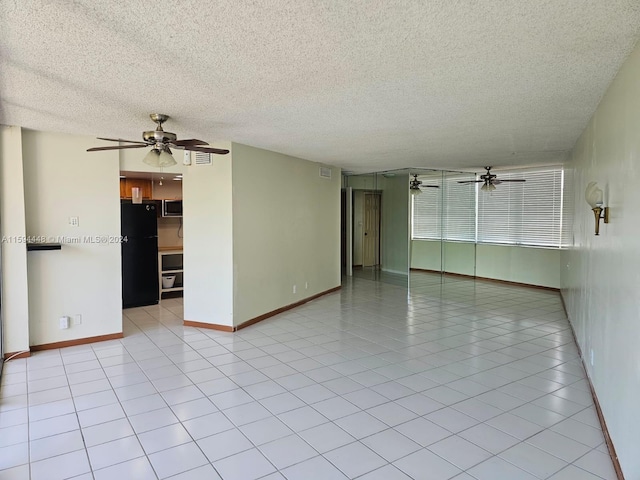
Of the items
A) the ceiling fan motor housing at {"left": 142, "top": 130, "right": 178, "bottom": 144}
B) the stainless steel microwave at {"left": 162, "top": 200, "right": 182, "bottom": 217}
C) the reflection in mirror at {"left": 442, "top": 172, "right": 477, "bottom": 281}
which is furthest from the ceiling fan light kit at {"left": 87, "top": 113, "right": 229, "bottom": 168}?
the reflection in mirror at {"left": 442, "top": 172, "right": 477, "bottom": 281}

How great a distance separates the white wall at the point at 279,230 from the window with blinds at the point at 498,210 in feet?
10.2

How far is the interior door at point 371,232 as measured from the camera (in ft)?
34.0

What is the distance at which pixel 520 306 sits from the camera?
23.0 ft

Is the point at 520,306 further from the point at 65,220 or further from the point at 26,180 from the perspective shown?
the point at 26,180

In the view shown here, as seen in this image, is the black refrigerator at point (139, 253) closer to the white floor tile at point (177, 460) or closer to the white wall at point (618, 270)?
the white floor tile at point (177, 460)

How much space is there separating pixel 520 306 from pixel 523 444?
187 inches

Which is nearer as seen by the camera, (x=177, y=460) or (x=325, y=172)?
(x=177, y=460)

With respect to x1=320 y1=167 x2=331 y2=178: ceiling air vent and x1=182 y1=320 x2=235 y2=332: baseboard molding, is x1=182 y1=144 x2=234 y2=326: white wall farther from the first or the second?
x1=320 y1=167 x2=331 y2=178: ceiling air vent

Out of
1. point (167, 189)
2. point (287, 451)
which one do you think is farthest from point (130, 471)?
point (167, 189)

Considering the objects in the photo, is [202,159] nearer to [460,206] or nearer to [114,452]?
[114,452]

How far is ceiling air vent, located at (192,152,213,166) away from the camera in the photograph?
5.43 metres

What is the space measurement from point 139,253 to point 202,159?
2.29 m

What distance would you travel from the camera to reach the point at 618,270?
259 cm

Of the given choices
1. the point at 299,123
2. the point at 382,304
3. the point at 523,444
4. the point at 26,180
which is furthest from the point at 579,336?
the point at 26,180
